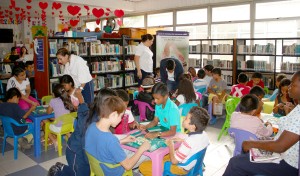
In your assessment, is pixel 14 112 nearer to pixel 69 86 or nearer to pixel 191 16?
pixel 69 86

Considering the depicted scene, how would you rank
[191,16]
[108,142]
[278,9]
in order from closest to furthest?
[108,142] < [278,9] < [191,16]

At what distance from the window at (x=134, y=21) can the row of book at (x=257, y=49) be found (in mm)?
5111

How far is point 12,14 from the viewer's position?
14.5m

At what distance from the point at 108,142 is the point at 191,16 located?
→ 357 inches

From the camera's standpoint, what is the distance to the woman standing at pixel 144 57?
22.1ft

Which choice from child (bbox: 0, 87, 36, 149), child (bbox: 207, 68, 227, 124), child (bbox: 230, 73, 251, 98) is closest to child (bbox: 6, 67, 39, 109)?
child (bbox: 0, 87, 36, 149)

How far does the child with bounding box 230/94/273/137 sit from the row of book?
493 centimetres

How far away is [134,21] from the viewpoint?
12.6 metres

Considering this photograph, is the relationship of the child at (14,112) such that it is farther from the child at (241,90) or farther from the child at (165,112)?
the child at (241,90)

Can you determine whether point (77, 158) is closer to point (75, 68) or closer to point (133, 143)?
point (133, 143)

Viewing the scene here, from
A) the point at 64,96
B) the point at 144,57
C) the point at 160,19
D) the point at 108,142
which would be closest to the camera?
the point at 108,142

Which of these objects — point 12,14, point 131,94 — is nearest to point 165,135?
point 131,94

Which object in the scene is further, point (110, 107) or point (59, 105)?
point (59, 105)

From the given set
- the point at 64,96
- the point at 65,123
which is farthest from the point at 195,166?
the point at 64,96
